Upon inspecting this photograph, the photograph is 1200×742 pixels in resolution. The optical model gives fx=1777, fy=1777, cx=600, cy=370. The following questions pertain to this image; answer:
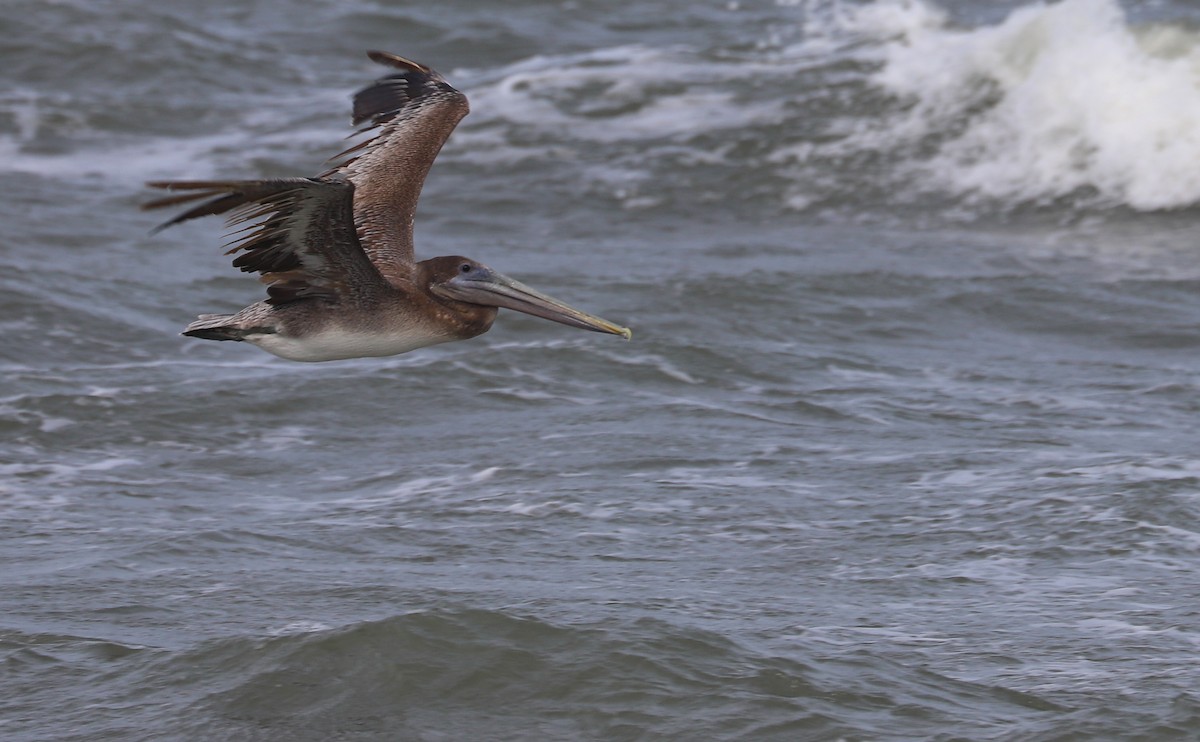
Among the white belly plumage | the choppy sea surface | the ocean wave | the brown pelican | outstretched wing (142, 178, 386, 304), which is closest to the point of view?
outstretched wing (142, 178, 386, 304)

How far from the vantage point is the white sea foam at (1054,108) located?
13.7 m

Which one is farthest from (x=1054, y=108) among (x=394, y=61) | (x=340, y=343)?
(x=340, y=343)

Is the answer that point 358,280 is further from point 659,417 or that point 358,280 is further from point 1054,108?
point 1054,108

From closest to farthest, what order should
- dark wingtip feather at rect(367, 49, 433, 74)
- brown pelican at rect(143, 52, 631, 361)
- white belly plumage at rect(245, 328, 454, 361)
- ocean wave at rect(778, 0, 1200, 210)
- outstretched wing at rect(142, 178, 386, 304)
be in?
outstretched wing at rect(142, 178, 386, 304) < brown pelican at rect(143, 52, 631, 361) < white belly plumage at rect(245, 328, 454, 361) < dark wingtip feather at rect(367, 49, 433, 74) < ocean wave at rect(778, 0, 1200, 210)

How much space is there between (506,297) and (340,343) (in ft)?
2.03

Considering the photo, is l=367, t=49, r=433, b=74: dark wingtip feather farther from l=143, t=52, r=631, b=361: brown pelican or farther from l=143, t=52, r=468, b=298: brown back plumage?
l=143, t=52, r=631, b=361: brown pelican

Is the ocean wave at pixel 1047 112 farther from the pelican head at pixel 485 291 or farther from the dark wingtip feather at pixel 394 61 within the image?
the pelican head at pixel 485 291

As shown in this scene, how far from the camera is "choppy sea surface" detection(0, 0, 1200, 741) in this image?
6.16 meters

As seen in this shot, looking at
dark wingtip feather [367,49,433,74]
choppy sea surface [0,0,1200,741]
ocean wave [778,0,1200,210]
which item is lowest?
choppy sea surface [0,0,1200,741]

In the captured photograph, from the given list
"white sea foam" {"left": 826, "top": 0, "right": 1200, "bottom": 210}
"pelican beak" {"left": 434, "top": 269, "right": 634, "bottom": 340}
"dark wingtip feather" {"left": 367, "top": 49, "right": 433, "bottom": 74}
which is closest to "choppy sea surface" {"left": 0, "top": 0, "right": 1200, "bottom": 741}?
"white sea foam" {"left": 826, "top": 0, "right": 1200, "bottom": 210}

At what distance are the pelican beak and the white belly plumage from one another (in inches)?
7.2

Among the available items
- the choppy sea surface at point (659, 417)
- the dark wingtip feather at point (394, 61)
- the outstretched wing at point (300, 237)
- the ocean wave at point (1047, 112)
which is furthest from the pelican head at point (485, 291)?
the ocean wave at point (1047, 112)

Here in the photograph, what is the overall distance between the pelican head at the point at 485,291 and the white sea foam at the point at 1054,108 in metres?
7.83

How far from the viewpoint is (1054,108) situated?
14625 millimetres
